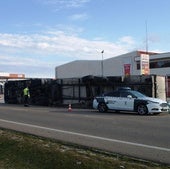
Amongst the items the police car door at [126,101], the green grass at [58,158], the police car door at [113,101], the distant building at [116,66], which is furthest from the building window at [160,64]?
the green grass at [58,158]

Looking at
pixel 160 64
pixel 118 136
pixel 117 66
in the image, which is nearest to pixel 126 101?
Answer: pixel 118 136

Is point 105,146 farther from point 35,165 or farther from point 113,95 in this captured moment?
point 113,95

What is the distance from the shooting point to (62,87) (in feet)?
110

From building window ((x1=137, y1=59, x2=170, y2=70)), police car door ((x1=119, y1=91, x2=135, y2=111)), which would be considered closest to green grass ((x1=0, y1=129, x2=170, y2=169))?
police car door ((x1=119, y1=91, x2=135, y2=111))

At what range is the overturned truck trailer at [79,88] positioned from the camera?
91.5ft

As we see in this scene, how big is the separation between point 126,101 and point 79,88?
9.26 metres

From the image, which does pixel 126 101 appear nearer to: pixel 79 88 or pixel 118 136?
pixel 79 88

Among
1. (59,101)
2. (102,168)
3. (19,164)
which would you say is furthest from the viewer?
(59,101)

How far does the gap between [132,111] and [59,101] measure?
11438 mm

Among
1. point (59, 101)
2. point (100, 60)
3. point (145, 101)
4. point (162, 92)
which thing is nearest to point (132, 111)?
point (145, 101)

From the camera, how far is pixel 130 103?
74.7ft

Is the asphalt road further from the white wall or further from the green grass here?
the white wall

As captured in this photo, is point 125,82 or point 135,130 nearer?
point 135,130

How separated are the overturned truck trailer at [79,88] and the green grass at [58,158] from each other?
18493mm
